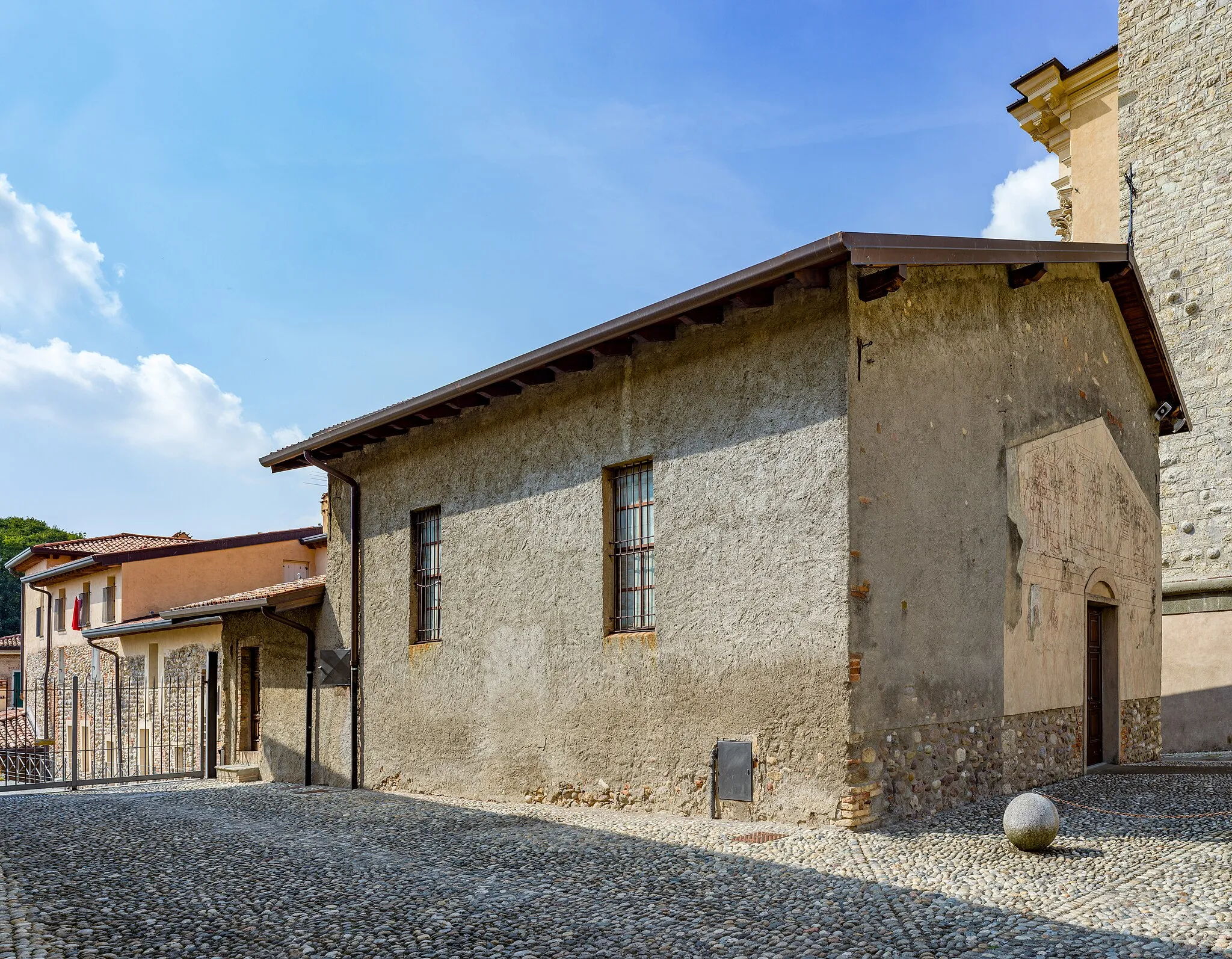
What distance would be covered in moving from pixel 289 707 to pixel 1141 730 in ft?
34.9

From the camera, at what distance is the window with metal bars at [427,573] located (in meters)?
11.6

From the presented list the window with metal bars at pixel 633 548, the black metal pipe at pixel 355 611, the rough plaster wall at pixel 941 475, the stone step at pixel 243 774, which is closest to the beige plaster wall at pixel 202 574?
the stone step at pixel 243 774

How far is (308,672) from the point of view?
12.9 meters

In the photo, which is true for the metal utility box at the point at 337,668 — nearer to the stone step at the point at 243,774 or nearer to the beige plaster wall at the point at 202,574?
the stone step at the point at 243,774

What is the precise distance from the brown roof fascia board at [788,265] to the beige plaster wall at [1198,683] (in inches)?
239

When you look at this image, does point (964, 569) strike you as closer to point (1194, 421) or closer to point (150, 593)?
point (1194, 421)

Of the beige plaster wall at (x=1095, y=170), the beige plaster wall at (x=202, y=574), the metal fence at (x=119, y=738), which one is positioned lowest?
the metal fence at (x=119, y=738)

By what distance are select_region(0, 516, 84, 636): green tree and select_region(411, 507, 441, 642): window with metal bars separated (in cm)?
3945

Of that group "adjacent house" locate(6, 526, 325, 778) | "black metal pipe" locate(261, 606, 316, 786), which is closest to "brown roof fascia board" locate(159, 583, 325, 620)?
"black metal pipe" locate(261, 606, 316, 786)

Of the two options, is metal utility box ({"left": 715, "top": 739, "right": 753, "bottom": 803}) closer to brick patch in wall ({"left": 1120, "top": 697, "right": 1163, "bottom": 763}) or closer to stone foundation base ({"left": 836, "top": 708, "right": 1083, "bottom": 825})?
stone foundation base ({"left": 836, "top": 708, "right": 1083, "bottom": 825})

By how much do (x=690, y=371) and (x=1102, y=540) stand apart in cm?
577

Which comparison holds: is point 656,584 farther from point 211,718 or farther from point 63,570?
point 63,570

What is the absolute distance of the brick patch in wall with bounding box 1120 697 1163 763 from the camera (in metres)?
11.9

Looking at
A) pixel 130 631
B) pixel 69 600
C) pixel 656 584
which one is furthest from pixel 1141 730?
pixel 69 600
